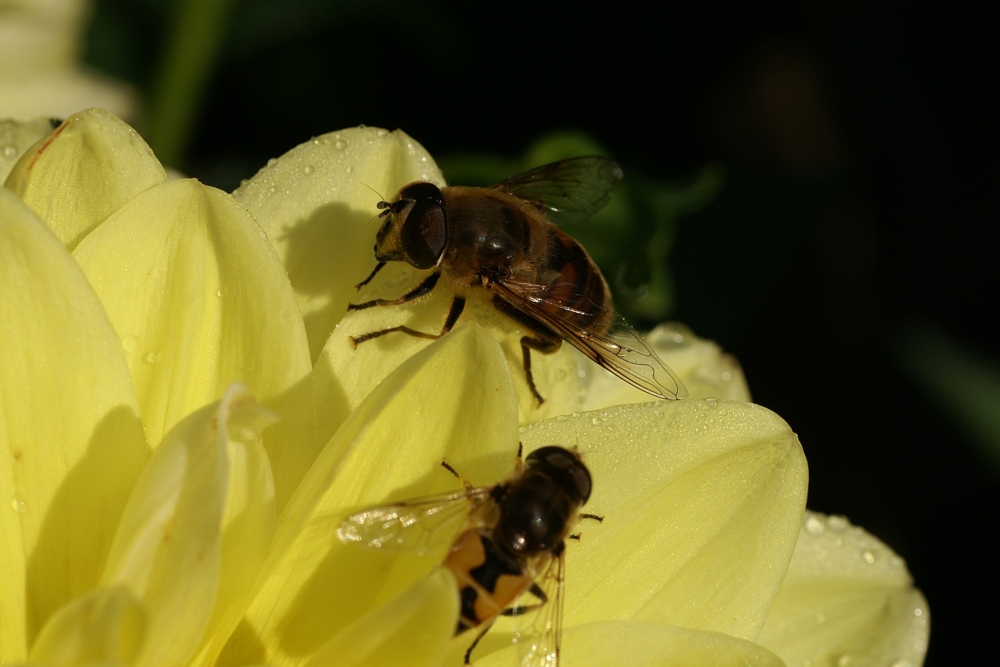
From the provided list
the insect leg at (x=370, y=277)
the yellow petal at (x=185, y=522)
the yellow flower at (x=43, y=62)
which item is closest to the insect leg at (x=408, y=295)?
the insect leg at (x=370, y=277)

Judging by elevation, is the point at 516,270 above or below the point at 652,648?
above

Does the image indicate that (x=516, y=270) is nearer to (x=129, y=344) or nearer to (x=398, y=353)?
(x=398, y=353)

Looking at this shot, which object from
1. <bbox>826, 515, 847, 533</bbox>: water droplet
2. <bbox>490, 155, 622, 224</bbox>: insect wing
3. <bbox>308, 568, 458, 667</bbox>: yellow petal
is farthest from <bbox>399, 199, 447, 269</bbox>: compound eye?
<bbox>826, 515, 847, 533</bbox>: water droplet

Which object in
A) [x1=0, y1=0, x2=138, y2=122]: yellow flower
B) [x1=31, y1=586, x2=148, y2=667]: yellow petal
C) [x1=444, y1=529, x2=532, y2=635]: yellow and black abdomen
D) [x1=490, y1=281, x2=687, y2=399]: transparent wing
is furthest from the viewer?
[x1=0, y1=0, x2=138, y2=122]: yellow flower

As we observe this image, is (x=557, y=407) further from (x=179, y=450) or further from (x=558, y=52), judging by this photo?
(x=558, y=52)

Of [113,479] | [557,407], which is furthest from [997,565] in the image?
[113,479]

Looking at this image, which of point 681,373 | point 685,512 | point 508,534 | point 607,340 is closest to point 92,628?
point 508,534

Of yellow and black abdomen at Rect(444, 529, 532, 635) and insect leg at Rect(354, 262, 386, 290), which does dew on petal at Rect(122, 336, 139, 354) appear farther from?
yellow and black abdomen at Rect(444, 529, 532, 635)
